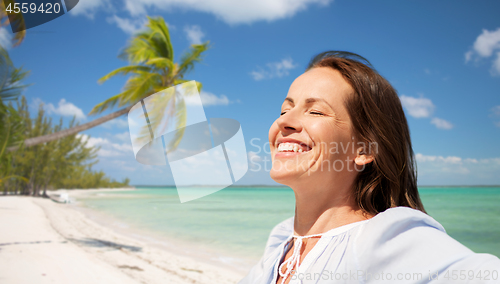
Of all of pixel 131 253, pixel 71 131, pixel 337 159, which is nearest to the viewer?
pixel 337 159

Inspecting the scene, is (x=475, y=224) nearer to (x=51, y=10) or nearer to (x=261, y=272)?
(x=261, y=272)

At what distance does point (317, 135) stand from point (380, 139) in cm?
25

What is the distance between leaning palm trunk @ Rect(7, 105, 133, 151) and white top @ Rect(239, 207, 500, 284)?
8.65 m

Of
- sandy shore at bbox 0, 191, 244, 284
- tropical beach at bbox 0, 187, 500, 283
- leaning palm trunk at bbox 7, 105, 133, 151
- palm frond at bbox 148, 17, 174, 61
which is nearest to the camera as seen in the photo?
sandy shore at bbox 0, 191, 244, 284

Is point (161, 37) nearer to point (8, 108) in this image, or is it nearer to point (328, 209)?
point (8, 108)

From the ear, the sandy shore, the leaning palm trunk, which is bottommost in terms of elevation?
the sandy shore

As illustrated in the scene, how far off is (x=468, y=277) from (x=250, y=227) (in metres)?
14.2

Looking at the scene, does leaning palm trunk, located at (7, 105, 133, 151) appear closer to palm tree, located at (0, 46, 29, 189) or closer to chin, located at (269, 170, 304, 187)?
palm tree, located at (0, 46, 29, 189)

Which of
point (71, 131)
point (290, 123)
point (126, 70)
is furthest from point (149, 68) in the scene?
point (290, 123)

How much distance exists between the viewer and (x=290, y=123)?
1.19m

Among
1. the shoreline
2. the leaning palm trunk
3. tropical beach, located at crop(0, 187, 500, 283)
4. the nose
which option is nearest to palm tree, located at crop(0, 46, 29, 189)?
the leaning palm trunk

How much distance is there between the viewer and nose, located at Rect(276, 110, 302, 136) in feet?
3.86

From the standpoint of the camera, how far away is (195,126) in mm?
9938

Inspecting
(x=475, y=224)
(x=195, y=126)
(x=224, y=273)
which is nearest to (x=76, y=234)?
(x=195, y=126)
